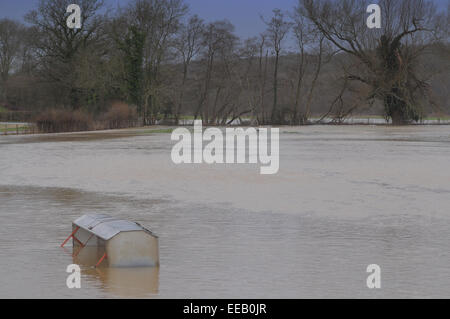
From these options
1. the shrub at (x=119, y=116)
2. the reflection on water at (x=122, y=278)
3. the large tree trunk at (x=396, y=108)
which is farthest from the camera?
the large tree trunk at (x=396, y=108)

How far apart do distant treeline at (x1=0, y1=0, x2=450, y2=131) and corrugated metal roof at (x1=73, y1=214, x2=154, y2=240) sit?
4298cm

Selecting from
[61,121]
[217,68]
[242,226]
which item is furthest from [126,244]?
[217,68]

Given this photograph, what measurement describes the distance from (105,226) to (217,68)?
234ft

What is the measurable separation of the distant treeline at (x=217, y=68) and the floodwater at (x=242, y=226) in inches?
1348

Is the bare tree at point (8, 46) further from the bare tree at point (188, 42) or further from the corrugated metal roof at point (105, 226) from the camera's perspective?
the corrugated metal roof at point (105, 226)

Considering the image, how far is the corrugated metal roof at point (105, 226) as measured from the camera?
816 cm

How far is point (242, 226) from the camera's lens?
11352 mm

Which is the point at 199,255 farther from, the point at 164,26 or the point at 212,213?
the point at 164,26

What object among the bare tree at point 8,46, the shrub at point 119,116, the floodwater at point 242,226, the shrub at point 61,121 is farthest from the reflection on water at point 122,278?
→ the bare tree at point 8,46

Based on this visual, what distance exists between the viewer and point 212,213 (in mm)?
12711

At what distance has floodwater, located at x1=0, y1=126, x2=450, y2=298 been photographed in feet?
25.3

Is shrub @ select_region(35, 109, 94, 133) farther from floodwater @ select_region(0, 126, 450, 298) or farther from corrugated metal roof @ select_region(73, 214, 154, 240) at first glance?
corrugated metal roof @ select_region(73, 214, 154, 240)

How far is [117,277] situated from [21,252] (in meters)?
1.95
